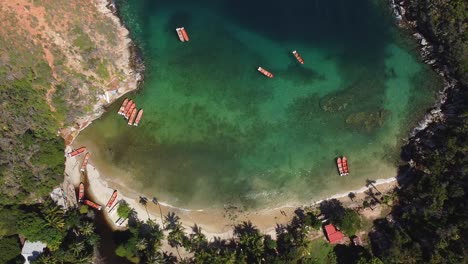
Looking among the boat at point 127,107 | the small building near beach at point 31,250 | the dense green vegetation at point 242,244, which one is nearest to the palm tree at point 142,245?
the dense green vegetation at point 242,244

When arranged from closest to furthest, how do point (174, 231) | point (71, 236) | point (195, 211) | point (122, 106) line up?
point (174, 231), point (71, 236), point (195, 211), point (122, 106)

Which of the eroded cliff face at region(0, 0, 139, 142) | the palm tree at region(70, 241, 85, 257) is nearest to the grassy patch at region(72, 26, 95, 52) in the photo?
the eroded cliff face at region(0, 0, 139, 142)

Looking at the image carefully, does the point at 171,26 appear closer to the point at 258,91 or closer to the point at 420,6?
the point at 258,91

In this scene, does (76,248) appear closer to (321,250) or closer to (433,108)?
(321,250)

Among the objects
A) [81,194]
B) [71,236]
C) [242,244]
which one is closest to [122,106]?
[81,194]

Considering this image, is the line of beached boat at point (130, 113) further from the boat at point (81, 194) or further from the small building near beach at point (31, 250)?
the small building near beach at point (31, 250)
